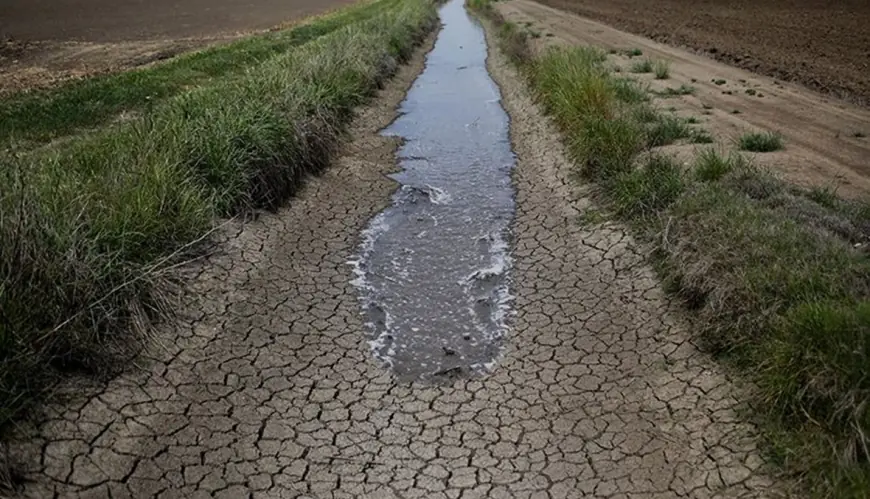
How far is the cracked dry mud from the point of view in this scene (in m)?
4.72

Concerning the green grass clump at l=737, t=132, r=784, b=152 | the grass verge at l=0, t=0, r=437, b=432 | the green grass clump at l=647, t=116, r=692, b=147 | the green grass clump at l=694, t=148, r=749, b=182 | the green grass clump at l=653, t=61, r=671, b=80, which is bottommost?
the green grass clump at l=653, t=61, r=671, b=80

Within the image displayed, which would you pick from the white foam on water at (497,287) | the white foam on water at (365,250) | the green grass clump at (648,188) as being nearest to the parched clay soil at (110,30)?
the white foam on water at (365,250)

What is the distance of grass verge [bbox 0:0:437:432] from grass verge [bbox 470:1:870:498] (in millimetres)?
3781

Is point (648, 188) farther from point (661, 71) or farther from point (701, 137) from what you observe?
point (661, 71)

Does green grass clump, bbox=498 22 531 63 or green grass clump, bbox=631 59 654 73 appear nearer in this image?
green grass clump, bbox=631 59 654 73

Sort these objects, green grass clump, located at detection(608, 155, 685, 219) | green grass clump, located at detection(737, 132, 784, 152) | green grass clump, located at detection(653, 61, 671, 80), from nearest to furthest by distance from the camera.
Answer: green grass clump, located at detection(608, 155, 685, 219), green grass clump, located at detection(737, 132, 784, 152), green grass clump, located at detection(653, 61, 671, 80)

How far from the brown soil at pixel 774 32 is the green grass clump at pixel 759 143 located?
196 inches

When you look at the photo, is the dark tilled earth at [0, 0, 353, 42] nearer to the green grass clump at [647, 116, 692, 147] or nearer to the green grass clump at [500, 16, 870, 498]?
the green grass clump at [647, 116, 692, 147]

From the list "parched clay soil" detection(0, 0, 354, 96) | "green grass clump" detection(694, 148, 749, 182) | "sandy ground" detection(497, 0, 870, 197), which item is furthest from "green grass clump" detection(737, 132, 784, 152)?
"parched clay soil" detection(0, 0, 354, 96)

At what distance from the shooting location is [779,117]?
12.8 m

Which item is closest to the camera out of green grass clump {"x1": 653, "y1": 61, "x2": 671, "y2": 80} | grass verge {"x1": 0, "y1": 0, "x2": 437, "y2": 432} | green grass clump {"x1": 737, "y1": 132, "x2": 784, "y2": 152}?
grass verge {"x1": 0, "y1": 0, "x2": 437, "y2": 432}

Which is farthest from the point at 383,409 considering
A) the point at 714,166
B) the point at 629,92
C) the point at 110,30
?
the point at 110,30

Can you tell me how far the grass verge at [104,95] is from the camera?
455 inches

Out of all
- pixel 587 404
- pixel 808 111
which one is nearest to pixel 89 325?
pixel 587 404
